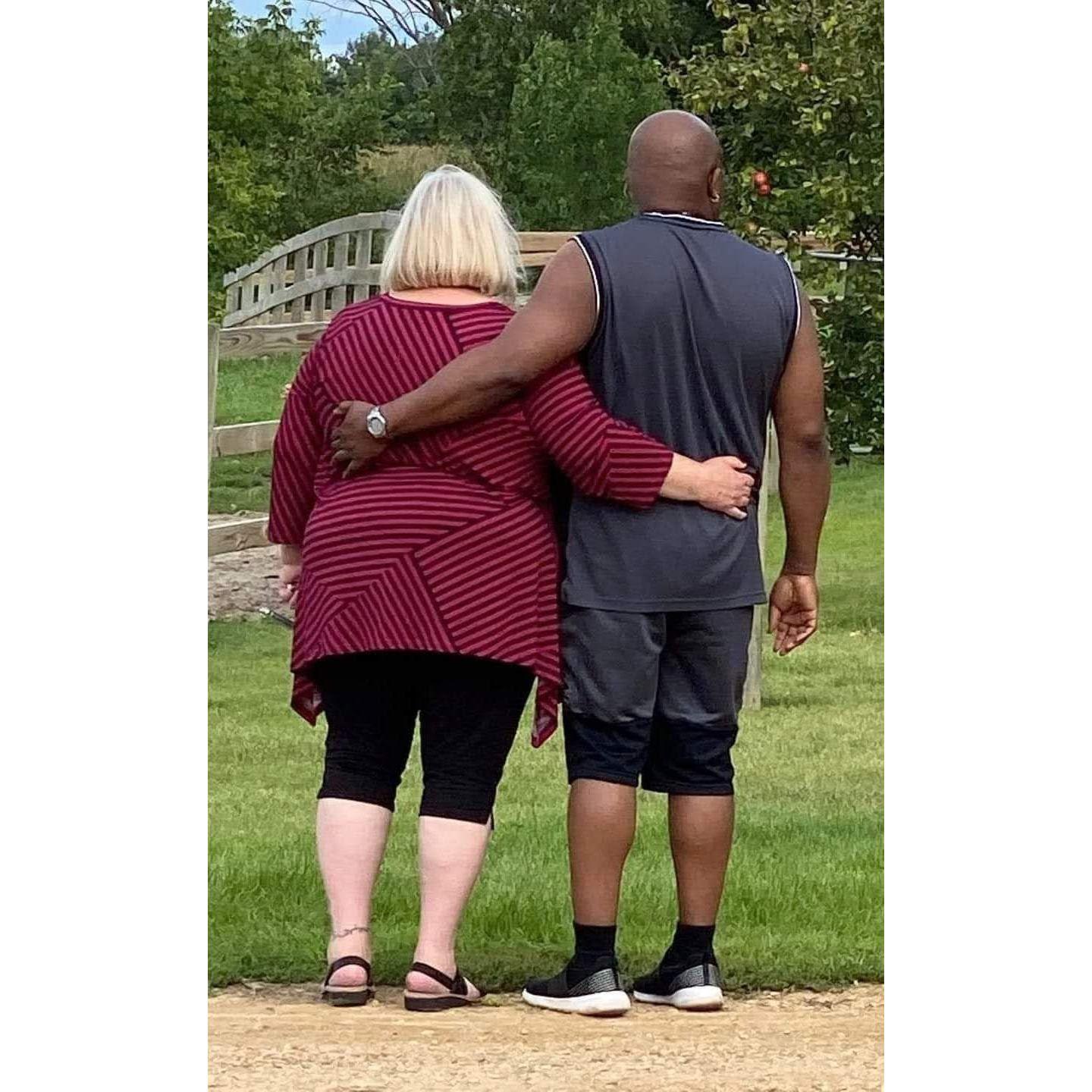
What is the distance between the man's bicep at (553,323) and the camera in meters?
3.64

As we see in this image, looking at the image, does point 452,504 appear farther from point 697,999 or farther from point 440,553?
point 697,999

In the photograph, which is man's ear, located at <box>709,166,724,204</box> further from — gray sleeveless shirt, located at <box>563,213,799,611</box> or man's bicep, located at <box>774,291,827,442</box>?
man's bicep, located at <box>774,291,827,442</box>

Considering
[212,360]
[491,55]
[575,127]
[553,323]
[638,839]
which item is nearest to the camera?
[553,323]

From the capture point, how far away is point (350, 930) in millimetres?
3859

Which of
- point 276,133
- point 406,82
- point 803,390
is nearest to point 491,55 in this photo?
point 406,82

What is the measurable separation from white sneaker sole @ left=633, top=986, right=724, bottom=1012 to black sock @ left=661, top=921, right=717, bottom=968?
5 centimetres

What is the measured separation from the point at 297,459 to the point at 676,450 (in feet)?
2.24

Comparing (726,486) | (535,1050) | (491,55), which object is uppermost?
(491,55)

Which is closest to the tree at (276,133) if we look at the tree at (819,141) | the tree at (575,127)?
the tree at (575,127)

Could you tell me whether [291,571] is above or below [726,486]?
below

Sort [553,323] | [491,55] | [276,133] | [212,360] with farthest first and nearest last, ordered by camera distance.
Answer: [276,133] → [491,55] → [212,360] → [553,323]

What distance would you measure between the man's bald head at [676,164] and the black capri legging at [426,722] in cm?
85

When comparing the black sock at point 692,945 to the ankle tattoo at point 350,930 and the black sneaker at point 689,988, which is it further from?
the ankle tattoo at point 350,930
